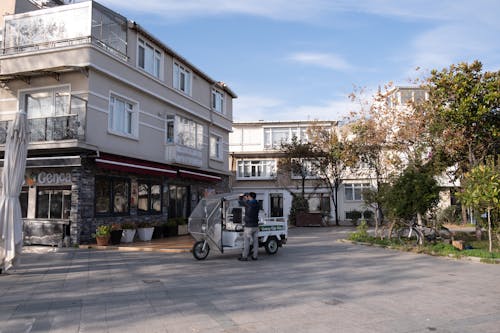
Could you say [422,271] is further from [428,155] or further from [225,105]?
[225,105]

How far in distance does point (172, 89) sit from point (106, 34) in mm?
4800

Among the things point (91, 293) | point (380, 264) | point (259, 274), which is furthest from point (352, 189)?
point (91, 293)

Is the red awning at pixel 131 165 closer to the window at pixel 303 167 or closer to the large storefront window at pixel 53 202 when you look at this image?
the large storefront window at pixel 53 202

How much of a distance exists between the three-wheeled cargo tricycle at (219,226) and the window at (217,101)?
15.0m

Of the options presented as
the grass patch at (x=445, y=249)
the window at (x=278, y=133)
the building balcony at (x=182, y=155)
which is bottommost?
the grass patch at (x=445, y=249)

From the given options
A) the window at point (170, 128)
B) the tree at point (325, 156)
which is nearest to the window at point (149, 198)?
the window at point (170, 128)

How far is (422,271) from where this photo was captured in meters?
10.4

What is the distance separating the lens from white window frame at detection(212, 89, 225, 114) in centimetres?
2703

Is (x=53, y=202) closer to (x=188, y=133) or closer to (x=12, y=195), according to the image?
(x=12, y=195)

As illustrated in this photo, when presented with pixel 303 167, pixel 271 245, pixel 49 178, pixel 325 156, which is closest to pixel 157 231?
pixel 49 178

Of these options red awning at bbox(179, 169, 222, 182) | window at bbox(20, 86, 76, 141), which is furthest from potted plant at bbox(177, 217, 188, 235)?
window at bbox(20, 86, 76, 141)

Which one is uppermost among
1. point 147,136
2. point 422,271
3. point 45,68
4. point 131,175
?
point 45,68

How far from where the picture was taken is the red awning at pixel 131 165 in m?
15.2

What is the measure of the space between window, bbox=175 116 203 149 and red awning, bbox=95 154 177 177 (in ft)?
8.91
